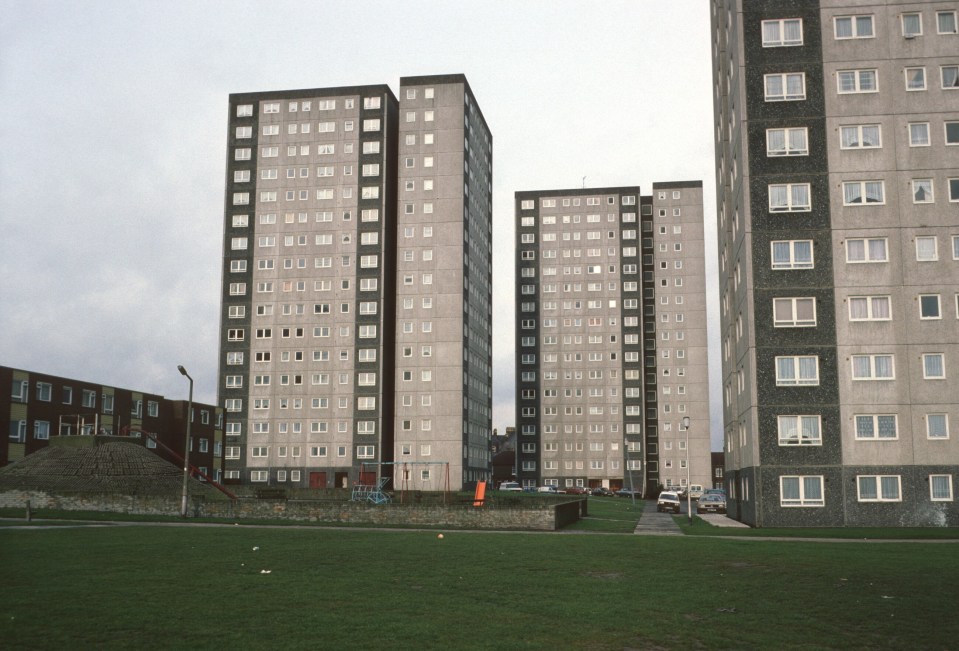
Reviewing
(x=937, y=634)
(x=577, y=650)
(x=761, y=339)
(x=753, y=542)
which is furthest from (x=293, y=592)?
(x=761, y=339)

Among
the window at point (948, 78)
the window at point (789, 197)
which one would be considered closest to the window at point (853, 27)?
the window at point (948, 78)

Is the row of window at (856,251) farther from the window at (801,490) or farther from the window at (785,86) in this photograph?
the window at (801,490)

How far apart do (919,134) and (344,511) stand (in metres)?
38.8

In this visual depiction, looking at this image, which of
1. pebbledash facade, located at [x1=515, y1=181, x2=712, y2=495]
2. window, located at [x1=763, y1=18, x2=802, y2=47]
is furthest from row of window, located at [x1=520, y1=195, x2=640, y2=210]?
window, located at [x1=763, y1=18, x2=802, y2=47]

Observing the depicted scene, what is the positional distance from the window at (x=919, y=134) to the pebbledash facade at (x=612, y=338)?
112 meters

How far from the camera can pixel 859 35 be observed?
→ 51.1 m

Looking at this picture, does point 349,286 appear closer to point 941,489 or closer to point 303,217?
point 303,217

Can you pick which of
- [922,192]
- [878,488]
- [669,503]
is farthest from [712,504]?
[922,192]

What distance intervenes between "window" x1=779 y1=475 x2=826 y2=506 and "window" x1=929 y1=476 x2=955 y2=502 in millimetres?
5631

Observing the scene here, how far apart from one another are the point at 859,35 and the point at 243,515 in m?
44.9

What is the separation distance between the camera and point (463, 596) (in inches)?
675

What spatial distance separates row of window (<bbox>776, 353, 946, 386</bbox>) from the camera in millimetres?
47438

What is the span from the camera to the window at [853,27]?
51000 millimetres

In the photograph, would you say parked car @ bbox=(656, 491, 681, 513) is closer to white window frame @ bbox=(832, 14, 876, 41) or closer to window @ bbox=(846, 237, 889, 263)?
window @ bbox=(846, 237, 889, 263)
